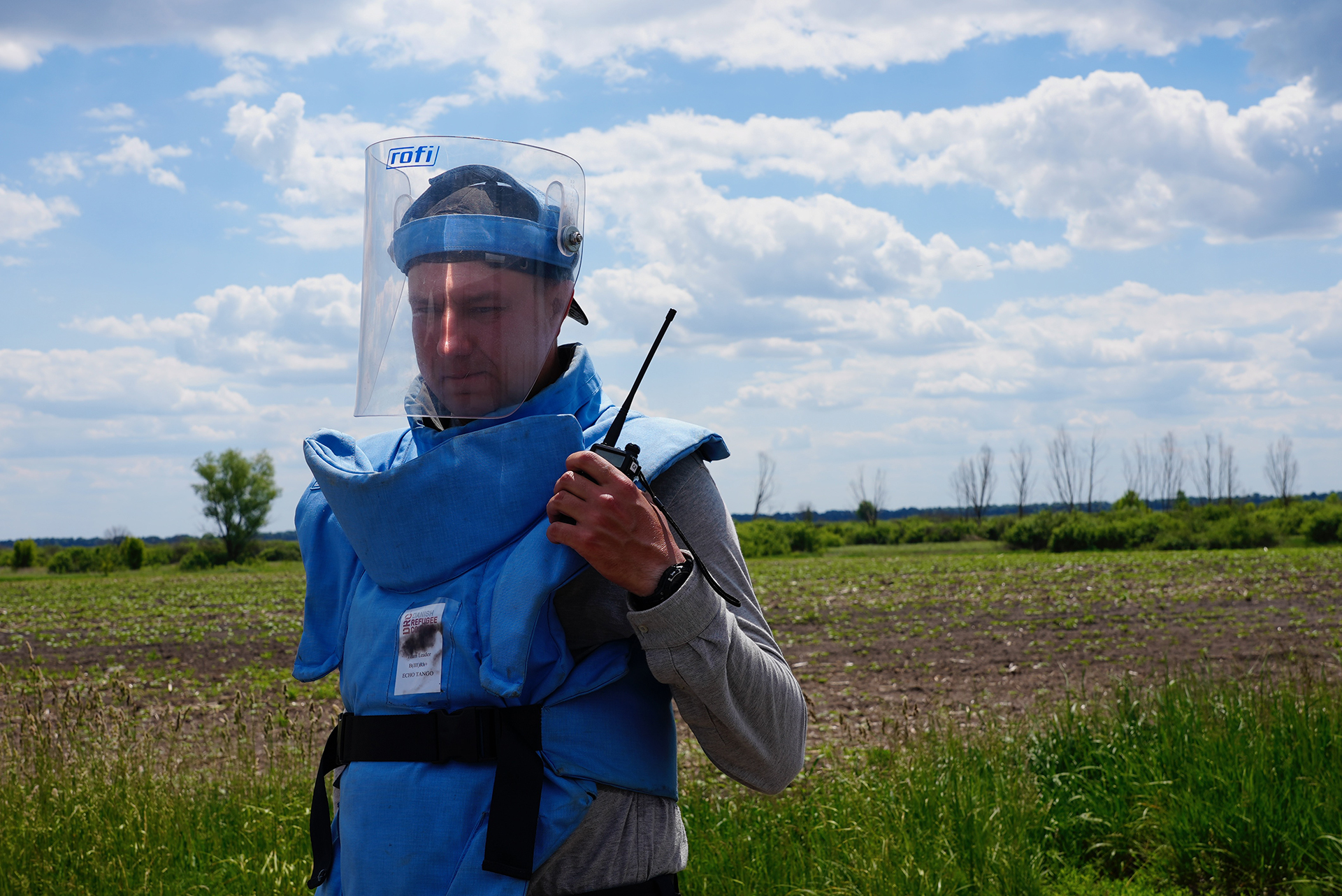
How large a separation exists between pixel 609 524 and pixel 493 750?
40 centimetres

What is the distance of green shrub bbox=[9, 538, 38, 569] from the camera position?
6838 centimetres

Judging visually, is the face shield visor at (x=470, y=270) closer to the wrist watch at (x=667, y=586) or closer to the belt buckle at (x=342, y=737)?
the wrist watch at (x=667, y=586)

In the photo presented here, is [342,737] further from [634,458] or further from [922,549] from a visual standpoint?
[922,549]

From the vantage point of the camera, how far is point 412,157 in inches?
65.4

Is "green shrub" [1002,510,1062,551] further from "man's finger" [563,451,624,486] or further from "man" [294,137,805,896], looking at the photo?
"man's finger" [563,451,624,486]

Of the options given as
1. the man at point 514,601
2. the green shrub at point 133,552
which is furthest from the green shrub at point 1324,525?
the green shrub at point 133,552

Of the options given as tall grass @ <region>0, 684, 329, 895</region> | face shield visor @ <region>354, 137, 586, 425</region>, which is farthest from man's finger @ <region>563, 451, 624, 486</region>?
tall grass @ <region>0, 684, 329, 895</region>

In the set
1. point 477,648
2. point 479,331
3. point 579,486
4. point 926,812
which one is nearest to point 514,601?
point 477,648

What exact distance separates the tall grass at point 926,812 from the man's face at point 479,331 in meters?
3.01

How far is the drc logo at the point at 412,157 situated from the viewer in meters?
1.64

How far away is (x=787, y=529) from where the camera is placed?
63156 millimetres

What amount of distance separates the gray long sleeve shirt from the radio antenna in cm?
14

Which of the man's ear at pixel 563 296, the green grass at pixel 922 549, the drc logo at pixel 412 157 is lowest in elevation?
the green grass at pixel 922 549

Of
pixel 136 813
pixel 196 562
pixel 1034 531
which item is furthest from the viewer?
pixel 196 562
